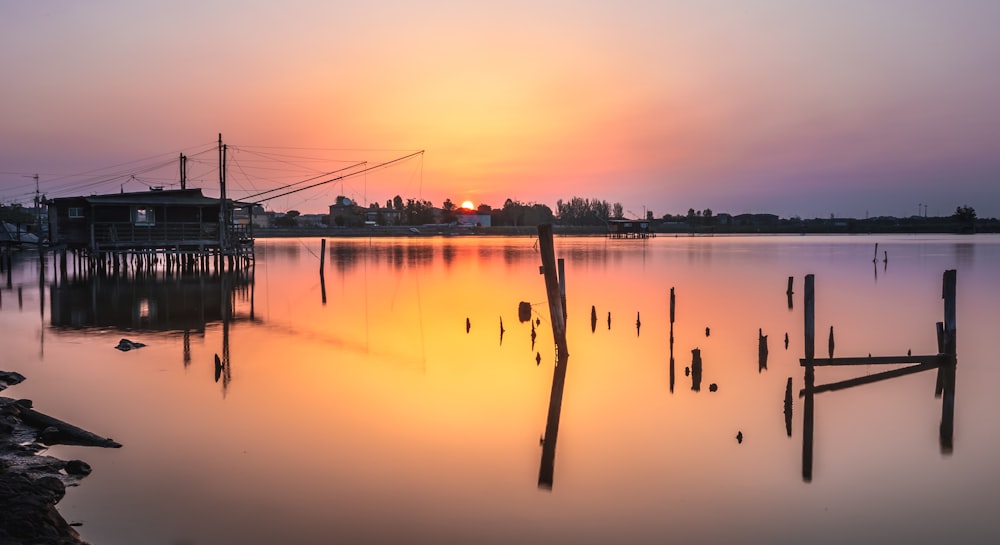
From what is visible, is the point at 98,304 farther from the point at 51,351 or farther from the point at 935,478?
the point at 935,478

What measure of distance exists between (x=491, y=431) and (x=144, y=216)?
152ft

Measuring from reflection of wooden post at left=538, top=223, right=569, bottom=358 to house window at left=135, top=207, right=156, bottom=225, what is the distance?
4185 cm

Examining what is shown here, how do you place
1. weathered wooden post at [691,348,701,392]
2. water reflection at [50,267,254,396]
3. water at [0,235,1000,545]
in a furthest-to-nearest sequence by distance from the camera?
water reflection at [50,267,254,396] → weathered wooden post at [691,348,701,392] → water at [0,235,1000,545]

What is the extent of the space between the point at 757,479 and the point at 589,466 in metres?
2.72

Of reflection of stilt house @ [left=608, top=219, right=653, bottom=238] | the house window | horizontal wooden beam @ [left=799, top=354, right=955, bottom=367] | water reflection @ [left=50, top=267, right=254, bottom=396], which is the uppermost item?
reflection of stilt house @ [left=608, top=219, right=653, bottom=238]

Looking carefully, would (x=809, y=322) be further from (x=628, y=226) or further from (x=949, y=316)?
(x=628, y=226)

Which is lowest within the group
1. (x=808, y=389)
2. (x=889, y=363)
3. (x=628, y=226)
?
(x=808, y=389)

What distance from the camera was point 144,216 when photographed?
2083 inches

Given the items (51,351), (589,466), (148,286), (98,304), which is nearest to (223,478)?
(589,466)

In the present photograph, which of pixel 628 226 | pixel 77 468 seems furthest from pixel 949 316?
pixel 628 226

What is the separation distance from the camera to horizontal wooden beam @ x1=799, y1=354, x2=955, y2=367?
A: 45.5 ft

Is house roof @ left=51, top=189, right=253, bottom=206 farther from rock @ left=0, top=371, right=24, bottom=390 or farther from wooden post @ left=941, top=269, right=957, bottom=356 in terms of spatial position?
wooden post @ left=941, top=269, right=957, bottom=356

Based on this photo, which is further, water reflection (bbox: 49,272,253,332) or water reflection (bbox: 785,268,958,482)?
water reflection (bbox: 49,272,253,332)

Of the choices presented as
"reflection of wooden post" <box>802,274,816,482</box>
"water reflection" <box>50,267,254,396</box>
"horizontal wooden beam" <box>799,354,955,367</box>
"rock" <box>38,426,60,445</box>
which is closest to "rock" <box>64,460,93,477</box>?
"rock" <box>38,426,60,445</box>
